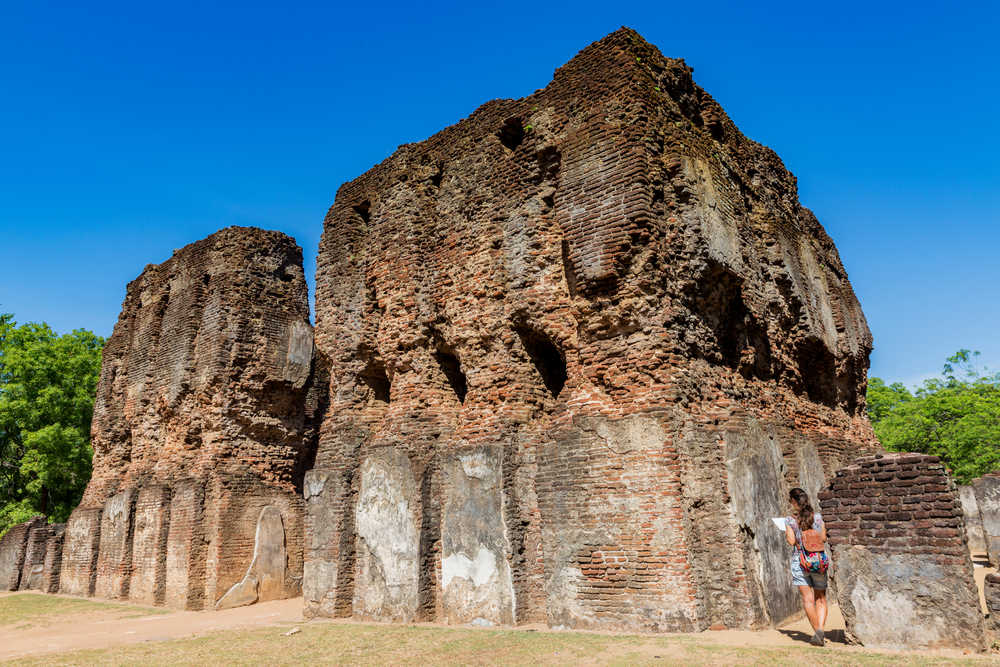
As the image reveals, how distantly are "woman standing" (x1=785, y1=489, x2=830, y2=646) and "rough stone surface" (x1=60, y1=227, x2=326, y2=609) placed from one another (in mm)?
10466

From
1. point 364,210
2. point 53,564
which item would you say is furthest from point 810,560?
point 53,564

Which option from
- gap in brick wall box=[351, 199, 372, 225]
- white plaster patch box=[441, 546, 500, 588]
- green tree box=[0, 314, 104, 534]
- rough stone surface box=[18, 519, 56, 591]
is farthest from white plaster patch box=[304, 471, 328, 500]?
green tree box=[0, 314, 104, 534]

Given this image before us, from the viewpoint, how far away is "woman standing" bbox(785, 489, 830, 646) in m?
6.45

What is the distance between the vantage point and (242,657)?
7520 millimetres

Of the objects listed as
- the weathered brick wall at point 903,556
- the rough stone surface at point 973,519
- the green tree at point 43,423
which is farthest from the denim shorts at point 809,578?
the green tree at point 43,423

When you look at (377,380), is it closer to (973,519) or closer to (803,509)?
(803,509)

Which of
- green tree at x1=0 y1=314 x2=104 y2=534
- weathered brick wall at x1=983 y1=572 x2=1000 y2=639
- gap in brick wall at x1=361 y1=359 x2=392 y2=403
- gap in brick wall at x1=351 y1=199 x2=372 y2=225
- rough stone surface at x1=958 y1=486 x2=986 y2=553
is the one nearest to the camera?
weathered brick wall at x1=983 y1=572 x2=1000 y2=639

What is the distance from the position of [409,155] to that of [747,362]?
6914 millimetres

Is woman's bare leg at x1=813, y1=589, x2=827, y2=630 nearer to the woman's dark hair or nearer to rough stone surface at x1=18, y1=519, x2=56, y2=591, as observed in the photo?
the woman's dark hair

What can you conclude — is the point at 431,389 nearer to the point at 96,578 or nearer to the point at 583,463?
the point at 583,463

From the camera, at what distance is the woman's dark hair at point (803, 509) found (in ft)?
21.6

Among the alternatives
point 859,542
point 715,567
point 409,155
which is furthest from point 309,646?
point 409,155

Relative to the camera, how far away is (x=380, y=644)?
25.5 feet

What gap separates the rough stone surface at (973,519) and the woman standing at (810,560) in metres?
11.6
